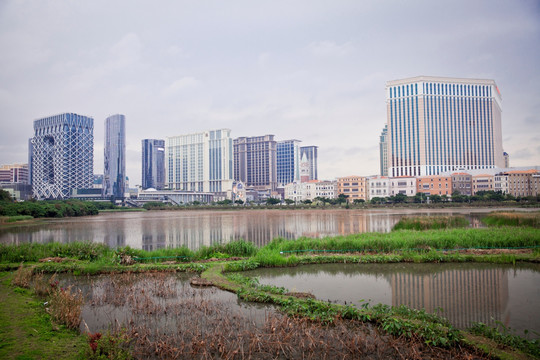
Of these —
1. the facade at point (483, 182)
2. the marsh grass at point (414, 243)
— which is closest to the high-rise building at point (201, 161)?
the facade at point (483, 182)

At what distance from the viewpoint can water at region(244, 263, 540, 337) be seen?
28.5 ft

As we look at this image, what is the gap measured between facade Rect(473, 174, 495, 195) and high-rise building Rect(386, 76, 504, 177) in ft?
58.2

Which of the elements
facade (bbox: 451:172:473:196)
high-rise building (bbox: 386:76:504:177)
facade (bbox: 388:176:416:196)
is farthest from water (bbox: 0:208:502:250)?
high-rise building (bbox: 386:76:504:177)

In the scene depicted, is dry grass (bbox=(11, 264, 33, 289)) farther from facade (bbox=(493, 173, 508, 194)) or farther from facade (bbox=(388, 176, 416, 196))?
facade (bbox=(493, 173, 508, 194))

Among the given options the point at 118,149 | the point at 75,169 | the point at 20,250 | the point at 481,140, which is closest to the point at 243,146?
the point at 118,149

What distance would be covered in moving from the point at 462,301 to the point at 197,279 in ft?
26.8

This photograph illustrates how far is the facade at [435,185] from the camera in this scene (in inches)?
3841

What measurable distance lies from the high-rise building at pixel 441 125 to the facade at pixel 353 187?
18740 mm

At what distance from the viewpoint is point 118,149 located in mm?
175125

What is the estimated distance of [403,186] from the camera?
10419 centimetres

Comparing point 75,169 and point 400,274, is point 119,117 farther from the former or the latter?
point 400,274

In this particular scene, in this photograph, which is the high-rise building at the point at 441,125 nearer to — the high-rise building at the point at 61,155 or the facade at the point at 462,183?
the facade at the point at 462,183

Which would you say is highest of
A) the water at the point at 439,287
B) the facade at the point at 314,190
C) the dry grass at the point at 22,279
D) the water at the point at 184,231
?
the facade at the point at 314,190

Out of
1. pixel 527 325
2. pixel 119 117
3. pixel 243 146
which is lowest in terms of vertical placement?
pixel 527 325
